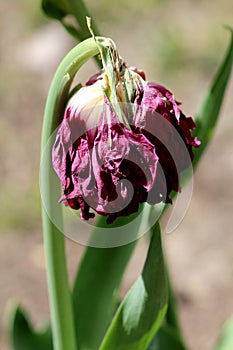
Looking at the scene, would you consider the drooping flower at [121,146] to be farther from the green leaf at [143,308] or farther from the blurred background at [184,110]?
the blurred background at [184,110]

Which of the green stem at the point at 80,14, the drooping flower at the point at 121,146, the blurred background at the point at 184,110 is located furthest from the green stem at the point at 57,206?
the blurred background at the point at 184,110

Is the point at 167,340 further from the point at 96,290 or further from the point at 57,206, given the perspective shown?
the point at 57,206

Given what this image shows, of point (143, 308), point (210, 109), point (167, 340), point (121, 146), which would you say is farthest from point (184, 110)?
point (121, 146)

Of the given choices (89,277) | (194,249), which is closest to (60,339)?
(89,277)

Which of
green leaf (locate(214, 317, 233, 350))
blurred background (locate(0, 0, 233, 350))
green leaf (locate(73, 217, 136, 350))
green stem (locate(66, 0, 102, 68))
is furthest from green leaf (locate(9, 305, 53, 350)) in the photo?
blurred background (locate(0, 0, 233, 350))

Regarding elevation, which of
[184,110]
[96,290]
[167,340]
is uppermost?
[96,290]

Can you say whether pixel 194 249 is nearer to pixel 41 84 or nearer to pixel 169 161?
pixel 41 84
